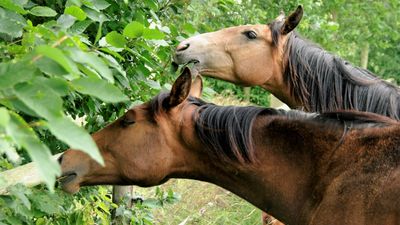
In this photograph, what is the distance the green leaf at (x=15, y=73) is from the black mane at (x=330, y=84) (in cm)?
342

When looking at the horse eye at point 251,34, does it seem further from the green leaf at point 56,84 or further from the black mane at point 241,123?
the green leaf at point 56,84

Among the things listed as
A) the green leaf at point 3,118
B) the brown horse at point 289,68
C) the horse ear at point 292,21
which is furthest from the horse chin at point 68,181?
the horse ear at point 292,21

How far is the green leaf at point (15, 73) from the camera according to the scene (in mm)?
1587

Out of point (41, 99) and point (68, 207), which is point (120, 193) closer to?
point (68, 207)

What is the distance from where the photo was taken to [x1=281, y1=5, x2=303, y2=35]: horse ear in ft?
17.7

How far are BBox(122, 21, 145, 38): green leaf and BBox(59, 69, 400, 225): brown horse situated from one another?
2.39 feet

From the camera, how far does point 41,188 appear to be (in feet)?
11.3

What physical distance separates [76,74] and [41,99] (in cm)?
16

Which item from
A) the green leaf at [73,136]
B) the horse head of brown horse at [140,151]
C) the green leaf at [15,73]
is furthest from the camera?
the horse head of brown horse at [140,151]

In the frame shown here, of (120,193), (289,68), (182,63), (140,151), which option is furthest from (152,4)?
(289,68)

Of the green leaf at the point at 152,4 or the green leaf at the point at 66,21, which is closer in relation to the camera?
the green leaf at the point at 66,21

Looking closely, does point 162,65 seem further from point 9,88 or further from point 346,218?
point 9,88

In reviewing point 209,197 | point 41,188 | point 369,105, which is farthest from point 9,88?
point 209,197

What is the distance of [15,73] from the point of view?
1.61m
